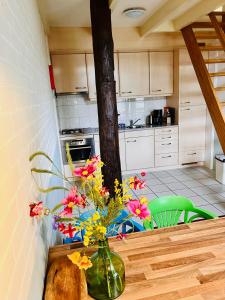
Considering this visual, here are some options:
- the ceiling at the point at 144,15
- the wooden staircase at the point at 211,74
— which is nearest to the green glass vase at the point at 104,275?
the wooden staircase at the point at 211,74

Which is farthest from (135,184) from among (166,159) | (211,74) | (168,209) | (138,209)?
(166,159)

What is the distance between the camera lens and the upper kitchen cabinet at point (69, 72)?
13.0 feet

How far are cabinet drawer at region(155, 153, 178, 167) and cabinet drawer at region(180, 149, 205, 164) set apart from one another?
150mm

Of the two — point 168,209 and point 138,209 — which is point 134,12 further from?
point 138,209

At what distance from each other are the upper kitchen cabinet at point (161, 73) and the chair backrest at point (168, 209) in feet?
10.0

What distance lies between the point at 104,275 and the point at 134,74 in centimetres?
392

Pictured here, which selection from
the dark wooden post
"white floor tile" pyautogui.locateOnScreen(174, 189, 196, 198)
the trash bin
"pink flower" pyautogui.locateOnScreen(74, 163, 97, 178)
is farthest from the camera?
the trash bin

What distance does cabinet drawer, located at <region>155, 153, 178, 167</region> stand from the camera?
4586mm

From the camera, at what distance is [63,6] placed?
280 cm

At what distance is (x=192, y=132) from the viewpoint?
458 cm

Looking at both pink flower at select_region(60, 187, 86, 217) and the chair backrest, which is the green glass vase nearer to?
pink flower at select_region(60, 187, 86, 217)

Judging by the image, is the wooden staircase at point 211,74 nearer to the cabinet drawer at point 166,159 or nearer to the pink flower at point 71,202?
the cabinet drawer at point 166,159

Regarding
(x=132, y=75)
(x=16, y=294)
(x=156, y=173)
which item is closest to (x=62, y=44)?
(x=132, y=75)

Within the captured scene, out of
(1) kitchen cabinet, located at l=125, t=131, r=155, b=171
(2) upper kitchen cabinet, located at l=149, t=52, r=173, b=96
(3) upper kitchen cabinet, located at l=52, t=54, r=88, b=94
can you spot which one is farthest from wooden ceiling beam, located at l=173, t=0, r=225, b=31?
(1) kitchen cabinet, located at l=125, t=131, r=155, b=171
